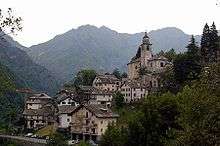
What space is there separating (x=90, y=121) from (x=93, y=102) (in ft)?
49.1

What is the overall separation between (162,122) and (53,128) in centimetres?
3547

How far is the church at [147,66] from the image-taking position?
77625 mm

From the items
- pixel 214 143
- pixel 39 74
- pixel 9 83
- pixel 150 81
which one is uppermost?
pixel 39 74

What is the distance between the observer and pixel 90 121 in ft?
197

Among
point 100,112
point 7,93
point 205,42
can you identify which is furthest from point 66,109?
point 7,93

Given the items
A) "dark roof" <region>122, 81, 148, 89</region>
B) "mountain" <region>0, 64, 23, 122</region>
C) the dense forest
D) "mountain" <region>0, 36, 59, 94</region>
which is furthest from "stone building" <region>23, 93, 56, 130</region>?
"mountain" <region>0, 36, 59, 94</region>

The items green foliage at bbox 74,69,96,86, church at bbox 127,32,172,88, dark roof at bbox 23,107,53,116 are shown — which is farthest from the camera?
green foliage at bbox 74,69,96,86

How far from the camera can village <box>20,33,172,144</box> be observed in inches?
2371

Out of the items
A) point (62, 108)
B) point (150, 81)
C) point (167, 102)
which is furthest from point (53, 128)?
point (167, 102)

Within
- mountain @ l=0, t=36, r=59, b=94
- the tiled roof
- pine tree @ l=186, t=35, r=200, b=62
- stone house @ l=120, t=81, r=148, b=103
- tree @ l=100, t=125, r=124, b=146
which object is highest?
mountain @ l=0, t=36, r=59, b=94

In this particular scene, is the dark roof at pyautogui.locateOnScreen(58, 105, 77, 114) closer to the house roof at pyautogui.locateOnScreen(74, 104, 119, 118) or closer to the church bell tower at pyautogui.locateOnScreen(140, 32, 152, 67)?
the house roof at pyautogui.locateOnScreen(74, 104, 119, 118)

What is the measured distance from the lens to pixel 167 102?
37094mm

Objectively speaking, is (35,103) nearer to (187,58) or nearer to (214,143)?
(187,58)

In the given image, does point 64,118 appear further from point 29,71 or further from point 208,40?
point 29,71
